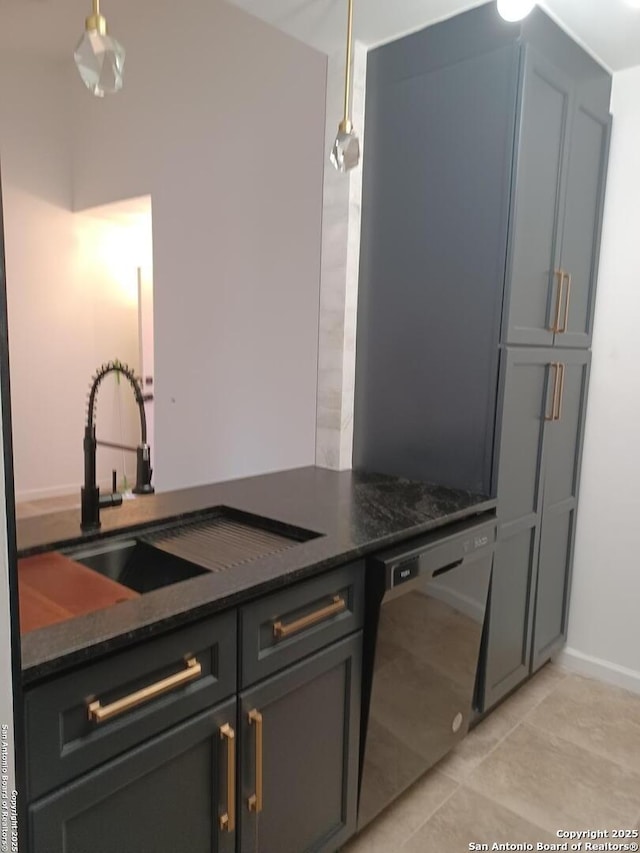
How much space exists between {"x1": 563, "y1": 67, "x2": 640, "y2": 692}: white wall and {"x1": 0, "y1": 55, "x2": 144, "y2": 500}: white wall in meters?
3.95

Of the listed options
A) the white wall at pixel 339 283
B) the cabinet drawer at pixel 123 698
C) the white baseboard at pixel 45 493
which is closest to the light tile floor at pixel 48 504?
the white baseboard at pixel 45 493

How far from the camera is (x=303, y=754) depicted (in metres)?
1.44

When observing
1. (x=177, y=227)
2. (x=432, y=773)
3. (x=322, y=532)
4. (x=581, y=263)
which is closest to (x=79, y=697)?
(x=322, y=532)

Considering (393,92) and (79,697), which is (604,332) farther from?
(79,697)

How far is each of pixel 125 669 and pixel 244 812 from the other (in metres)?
0.51

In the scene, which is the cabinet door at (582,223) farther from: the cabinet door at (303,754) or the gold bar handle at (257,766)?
the gold bar handle at (257,766)

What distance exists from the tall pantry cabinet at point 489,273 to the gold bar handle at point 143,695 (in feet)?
4.03

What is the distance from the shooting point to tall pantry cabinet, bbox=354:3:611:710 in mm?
1960

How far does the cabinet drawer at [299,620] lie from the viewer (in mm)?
1275

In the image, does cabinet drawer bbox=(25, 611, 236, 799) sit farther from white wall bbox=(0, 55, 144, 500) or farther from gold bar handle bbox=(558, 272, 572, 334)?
white wall bbox=(0, 55, 144, 500)

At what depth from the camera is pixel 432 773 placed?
80.4 inches

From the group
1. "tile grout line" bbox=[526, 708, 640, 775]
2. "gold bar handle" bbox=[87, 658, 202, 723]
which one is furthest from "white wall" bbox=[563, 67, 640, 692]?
"gold bar handle" bbox=[87, 658, 202, 723]

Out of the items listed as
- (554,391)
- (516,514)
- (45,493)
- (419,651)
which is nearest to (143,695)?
(419,651)

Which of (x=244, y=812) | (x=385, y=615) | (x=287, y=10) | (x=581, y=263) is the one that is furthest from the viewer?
(x=581, y=263)
